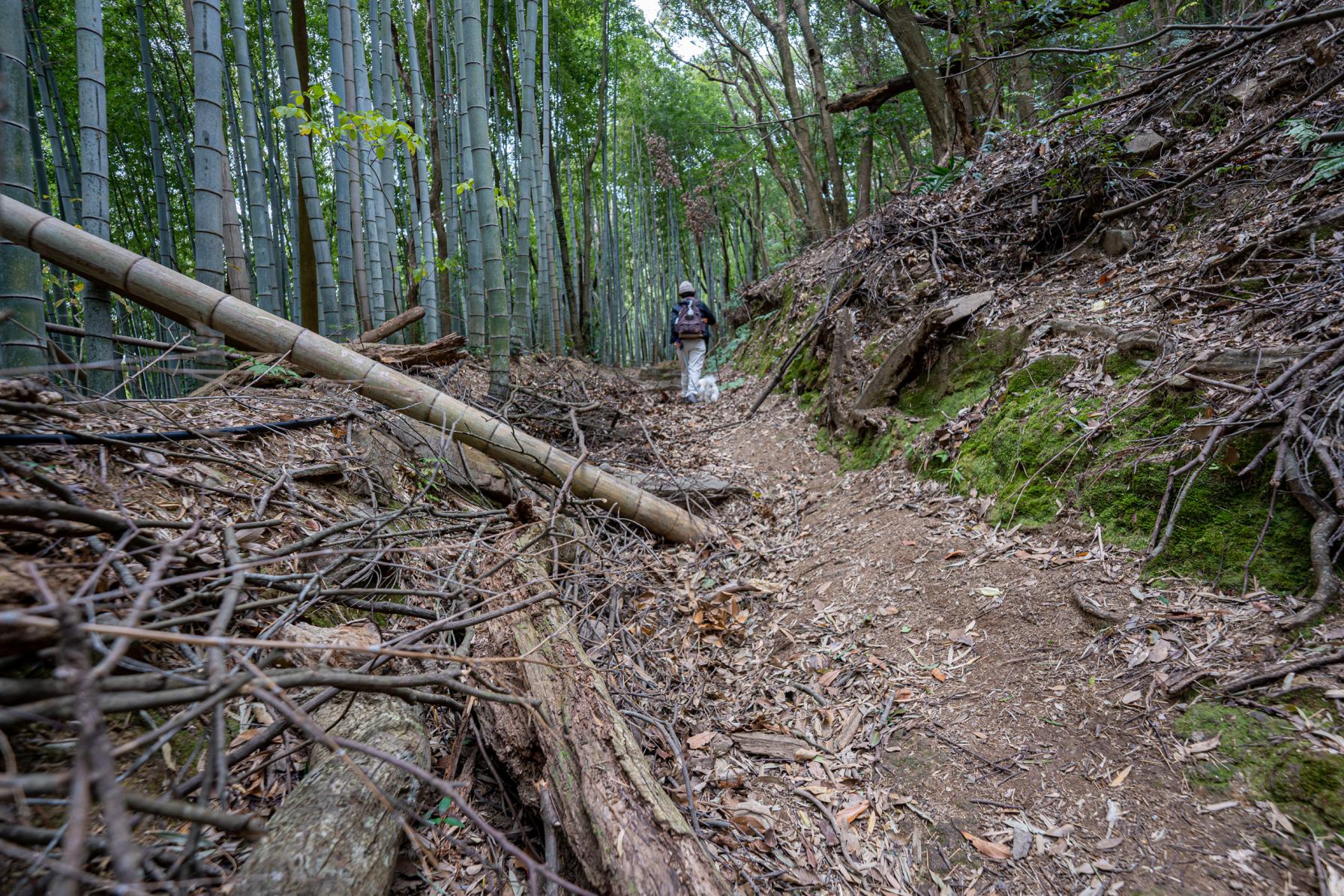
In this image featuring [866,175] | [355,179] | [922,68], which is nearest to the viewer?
[355,179]

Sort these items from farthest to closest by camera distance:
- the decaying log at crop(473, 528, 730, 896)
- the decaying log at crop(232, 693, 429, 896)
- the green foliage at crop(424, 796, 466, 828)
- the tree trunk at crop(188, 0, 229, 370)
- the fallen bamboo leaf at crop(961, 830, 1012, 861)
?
1. the tree trunk at crop(188, 0, 229, 370)
2. the fallen bamboo leaf at crop(961, 830, 1012, 861)
3. the green foliage at crop(424, 796, 466, 828)
4. the decaying log at crop(473, 528, 730, 896)
5. the decaying log at crop(232, 693, 429, 896)

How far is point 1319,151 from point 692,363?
5.90 meters

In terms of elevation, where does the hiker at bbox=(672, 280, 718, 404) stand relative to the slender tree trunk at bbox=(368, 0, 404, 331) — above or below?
below

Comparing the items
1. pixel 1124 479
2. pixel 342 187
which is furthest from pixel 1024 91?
pixel 342 187

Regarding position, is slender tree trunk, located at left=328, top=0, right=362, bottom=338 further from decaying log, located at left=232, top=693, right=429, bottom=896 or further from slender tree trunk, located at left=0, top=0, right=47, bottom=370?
decaying log, located at left=232, top=693, right=429, bottom=896

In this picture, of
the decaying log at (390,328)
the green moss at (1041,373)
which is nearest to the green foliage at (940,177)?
the green moss at (1041,373)

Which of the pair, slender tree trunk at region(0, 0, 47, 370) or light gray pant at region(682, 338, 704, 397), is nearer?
slender tree trunk at region(0, 0, 47, 370)

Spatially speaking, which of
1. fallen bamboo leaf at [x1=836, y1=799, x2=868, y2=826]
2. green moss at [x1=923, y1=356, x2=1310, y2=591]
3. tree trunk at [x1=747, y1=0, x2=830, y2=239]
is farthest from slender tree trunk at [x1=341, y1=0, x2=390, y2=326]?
tree trunk at [x1=747, y1=0, x2=830, y2=239]

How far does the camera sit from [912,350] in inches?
157

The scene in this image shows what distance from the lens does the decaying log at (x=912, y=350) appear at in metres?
3.80

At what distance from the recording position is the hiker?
783 centimetres

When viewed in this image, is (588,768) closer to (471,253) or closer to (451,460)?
(451,460)

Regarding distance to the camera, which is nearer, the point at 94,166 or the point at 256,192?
the point at 94,166

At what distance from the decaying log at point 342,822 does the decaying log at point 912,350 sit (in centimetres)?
365
